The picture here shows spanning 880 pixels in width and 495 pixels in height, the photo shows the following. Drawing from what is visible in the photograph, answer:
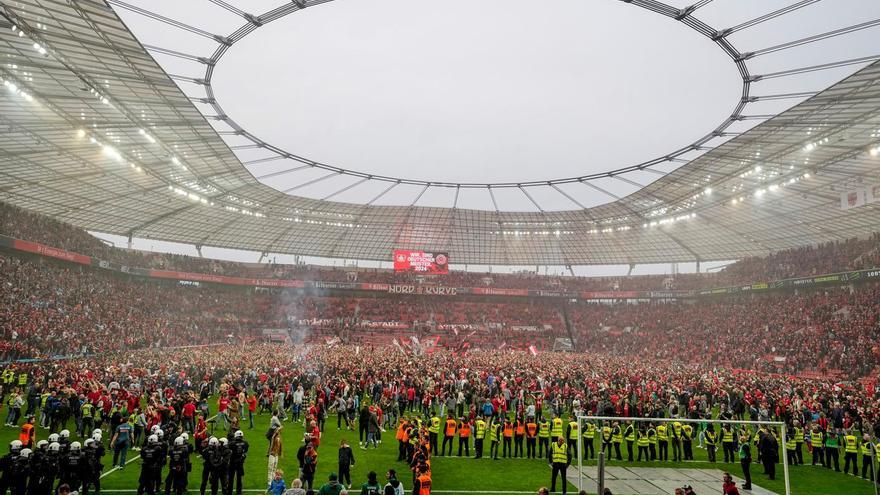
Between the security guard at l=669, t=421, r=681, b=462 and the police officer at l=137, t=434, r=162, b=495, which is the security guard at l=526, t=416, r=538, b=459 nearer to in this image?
the security guard at l=669, t=421, r=681, b=462

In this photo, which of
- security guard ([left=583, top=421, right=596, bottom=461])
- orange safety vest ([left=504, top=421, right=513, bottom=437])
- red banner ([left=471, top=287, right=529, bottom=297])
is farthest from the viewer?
red banner ([left=471, top=287, right=529, bottom=297])

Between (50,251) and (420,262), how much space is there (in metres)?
32.8

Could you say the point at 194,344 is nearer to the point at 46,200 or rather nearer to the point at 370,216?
the point at 46,200

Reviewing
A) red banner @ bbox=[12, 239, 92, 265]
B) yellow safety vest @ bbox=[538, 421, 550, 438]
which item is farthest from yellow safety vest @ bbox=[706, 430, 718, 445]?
red banner @ bbox=[12, 239, 92, 265]

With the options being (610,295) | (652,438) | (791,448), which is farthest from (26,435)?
(610,295)

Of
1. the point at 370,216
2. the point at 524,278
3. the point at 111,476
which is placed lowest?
the point at 111,476

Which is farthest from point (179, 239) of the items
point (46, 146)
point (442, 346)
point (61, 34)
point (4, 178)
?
point (61, 34)

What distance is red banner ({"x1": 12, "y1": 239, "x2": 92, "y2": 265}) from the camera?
118 feet

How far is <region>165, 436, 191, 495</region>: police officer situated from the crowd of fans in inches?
1384

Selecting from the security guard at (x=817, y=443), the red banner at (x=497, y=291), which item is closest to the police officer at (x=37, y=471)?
the security guard at (x=817, y=443)

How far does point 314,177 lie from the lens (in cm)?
4303

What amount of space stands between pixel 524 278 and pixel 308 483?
194ft

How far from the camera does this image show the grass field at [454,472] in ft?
42.1

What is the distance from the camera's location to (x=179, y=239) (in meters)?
56.2
